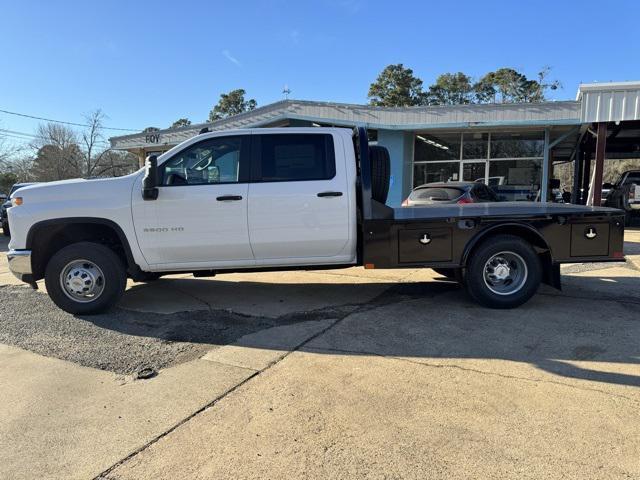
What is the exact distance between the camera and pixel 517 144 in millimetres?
17422

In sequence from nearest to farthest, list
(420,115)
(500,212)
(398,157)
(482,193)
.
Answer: (500,212) → (482,193) → (420,115) → (398,157)

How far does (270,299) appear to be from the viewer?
21.2 feet

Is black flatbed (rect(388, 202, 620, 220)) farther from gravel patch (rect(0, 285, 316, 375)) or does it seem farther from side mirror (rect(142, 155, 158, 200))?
side mirror (rect(142, 155, 158, 200))

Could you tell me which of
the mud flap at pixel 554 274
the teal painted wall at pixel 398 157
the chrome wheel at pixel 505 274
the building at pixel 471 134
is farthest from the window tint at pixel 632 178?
the chrome wheel at pixel 505 274

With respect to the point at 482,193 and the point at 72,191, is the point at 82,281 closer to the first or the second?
the point at 72,191

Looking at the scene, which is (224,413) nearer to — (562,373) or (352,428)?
(352,428)

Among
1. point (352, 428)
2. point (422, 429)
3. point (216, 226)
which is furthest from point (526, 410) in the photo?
point (216, 226)

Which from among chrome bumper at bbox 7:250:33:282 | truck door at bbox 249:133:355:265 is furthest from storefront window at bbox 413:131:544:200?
chrome bumper at bbox 7:250:33:282

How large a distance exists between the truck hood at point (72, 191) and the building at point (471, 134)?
12.5m

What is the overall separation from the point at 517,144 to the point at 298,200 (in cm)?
1432

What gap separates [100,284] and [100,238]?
59 cm

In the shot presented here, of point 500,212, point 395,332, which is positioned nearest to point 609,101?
point 500,212

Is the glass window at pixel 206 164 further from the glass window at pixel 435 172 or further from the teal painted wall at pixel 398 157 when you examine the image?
the glass window at pixel 435 172

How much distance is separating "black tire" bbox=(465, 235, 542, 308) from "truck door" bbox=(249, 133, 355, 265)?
1.53m
